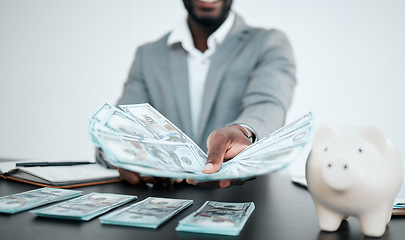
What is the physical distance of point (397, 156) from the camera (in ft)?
1.24

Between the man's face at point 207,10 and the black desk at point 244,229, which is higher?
the man's face at point 207,10

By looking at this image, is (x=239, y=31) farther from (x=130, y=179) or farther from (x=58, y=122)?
(x=58, y=122)

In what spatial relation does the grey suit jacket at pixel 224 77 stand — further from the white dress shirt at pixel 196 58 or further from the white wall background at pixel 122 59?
the white wall background at pixel 122 59

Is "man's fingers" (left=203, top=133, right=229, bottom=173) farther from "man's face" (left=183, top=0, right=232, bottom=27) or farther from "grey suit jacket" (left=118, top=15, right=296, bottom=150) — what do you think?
"man's face" (left=183, top=0, right=232, bottom=27)

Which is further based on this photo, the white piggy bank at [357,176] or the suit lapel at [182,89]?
the suit lapel at [182,89]

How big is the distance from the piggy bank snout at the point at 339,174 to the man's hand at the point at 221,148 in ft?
0.50

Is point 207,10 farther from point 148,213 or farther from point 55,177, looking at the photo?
point 148,213

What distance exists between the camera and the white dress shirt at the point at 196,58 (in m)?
1.53

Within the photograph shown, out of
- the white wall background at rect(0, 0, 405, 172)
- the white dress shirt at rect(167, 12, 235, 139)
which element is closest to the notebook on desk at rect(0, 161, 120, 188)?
the white dress shirt at rect(167, 12, 235, 139)

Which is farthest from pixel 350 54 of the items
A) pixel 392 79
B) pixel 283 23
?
pixel 283 23

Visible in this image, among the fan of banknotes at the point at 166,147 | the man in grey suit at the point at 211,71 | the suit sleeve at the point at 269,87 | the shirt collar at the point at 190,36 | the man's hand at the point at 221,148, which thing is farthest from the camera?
the shirt collar at the point at 190,36

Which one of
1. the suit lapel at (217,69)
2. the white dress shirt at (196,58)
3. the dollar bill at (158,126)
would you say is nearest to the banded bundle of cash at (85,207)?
the dollar bill at (158,126)

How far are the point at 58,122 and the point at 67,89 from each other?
1.15 ft

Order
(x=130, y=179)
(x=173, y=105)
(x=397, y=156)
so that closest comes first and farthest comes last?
(x=397, y=156), (x=130, y=179), (x=173, y=105)
